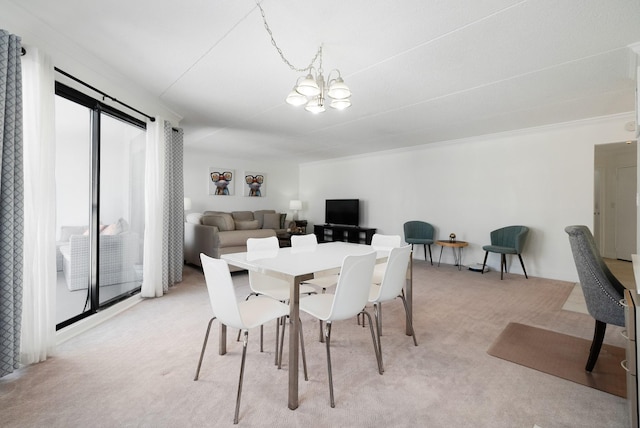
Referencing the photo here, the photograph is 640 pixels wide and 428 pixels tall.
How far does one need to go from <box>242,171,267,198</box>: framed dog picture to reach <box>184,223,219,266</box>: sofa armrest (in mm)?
2804

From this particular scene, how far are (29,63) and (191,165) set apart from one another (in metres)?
5.42

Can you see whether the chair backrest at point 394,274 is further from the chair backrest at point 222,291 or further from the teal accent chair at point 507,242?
the teal accent chair at point 507,242

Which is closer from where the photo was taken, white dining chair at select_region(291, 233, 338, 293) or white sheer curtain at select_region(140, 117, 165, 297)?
white dining chair at select_region(291, 233, 338, 293)

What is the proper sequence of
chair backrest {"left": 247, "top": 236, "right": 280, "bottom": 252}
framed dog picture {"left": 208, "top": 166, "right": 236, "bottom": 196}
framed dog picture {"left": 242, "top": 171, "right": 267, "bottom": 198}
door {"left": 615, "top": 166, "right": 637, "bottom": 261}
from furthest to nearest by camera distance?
framed dog picture {"left": 242, "top": 171, "right": 267, "bottom": 198} < framed dog picture {"left": 208, "top": 166, "right": 236, "bottom": 196} < door {"left": 615, "top": 166, "right": 637, "bottom": 261} < chair backrest {"left": 247, "top": 236, "right": 280, "bottom": 252}

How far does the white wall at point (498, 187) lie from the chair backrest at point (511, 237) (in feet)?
0.68

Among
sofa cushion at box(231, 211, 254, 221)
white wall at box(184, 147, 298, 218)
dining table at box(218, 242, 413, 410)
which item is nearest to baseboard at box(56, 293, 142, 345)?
dining table at box(218, 242, 413, 410)

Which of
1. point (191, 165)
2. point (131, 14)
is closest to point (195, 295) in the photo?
point (131, 14)

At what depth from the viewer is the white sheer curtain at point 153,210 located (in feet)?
11.5

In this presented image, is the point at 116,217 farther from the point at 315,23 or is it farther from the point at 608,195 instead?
the point at 608,195

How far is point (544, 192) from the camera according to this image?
4.69 metres

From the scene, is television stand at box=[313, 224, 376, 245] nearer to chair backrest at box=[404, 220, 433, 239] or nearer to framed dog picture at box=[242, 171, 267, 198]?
chair backrest at box=[404, 220, 433, 239]

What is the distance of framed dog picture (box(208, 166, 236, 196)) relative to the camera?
7.50m

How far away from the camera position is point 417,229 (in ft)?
19.8

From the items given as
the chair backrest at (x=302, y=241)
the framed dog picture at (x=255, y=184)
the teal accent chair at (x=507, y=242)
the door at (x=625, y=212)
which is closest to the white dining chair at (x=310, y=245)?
the chair backrest at (x=302, y=241)
